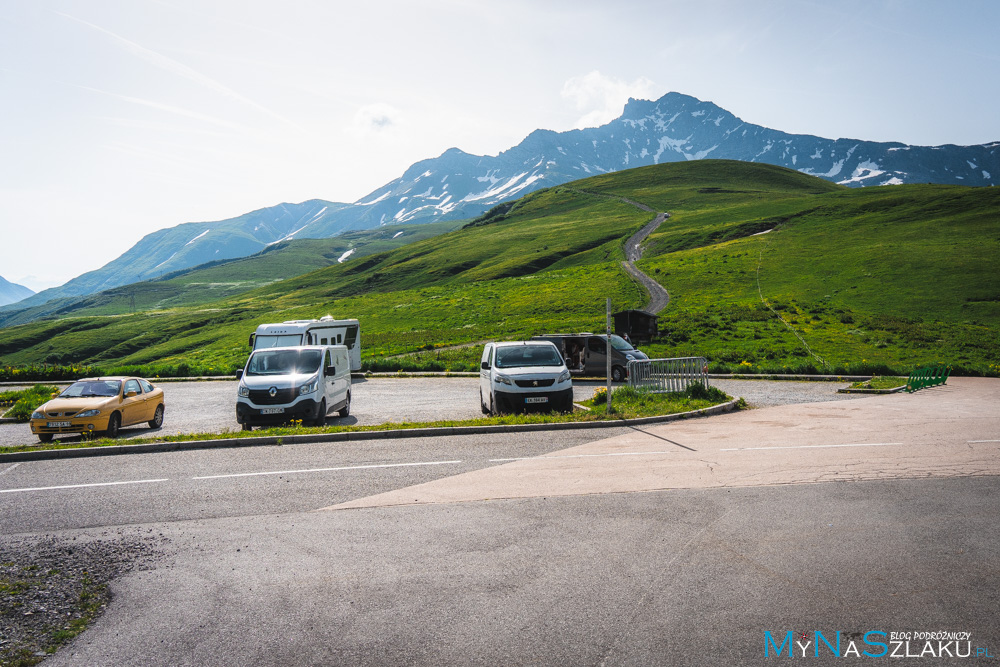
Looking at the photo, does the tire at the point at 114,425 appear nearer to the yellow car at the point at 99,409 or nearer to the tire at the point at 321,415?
the yellow car at the point at 99,409

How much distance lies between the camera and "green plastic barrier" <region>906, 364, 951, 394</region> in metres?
24.0

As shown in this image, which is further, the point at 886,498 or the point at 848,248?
the point at 848,248

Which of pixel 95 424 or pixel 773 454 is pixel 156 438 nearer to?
pixel 95 424

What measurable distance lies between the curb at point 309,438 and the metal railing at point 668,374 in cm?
360

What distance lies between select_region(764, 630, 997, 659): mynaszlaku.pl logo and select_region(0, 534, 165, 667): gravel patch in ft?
17.3

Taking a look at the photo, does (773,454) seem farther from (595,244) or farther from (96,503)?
(595,244)

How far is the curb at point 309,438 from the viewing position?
12.0 m

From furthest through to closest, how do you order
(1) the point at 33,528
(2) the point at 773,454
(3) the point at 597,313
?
(3) the point at 597,313 → (2) the point at 773,454 → (1) the point at 33,528

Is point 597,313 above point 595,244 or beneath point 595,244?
beneath

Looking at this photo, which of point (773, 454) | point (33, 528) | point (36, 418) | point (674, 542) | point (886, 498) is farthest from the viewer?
point (36, 418)

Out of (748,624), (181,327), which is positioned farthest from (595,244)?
(748,624)

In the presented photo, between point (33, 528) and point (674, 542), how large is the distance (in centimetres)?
737

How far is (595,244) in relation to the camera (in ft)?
371

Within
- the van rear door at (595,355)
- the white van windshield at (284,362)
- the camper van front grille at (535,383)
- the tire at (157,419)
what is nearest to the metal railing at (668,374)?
the camper van front grille at (535,383)
